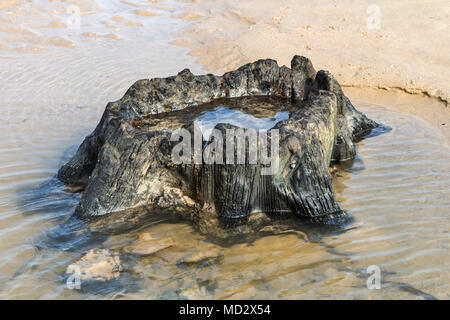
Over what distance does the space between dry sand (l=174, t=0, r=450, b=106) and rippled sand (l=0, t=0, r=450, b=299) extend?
720 mm

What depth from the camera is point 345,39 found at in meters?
7.75

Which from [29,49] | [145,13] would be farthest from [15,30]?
[145,13]

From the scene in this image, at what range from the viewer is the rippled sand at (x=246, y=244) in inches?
112

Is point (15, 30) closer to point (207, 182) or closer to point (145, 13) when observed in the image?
point (145, 13)

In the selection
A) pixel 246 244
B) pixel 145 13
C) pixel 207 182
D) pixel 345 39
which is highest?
pixel 145 13

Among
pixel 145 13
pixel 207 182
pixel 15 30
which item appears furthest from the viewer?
pixel 145 13

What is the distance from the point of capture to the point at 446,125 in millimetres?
5062

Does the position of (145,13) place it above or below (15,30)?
above

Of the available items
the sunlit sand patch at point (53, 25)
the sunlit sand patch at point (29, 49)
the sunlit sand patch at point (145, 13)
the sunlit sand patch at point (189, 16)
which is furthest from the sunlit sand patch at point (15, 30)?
the sunlit sand patch at point (189, 16)

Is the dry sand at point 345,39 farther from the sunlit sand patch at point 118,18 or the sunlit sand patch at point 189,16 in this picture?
the sunlit sand patch at point 118,18

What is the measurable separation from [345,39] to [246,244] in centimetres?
548

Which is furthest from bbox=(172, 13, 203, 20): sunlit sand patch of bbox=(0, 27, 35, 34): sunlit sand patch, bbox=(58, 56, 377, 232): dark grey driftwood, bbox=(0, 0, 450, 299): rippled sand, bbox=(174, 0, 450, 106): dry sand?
bbox=(58, 56, 377, 232): dark grey driftwood
